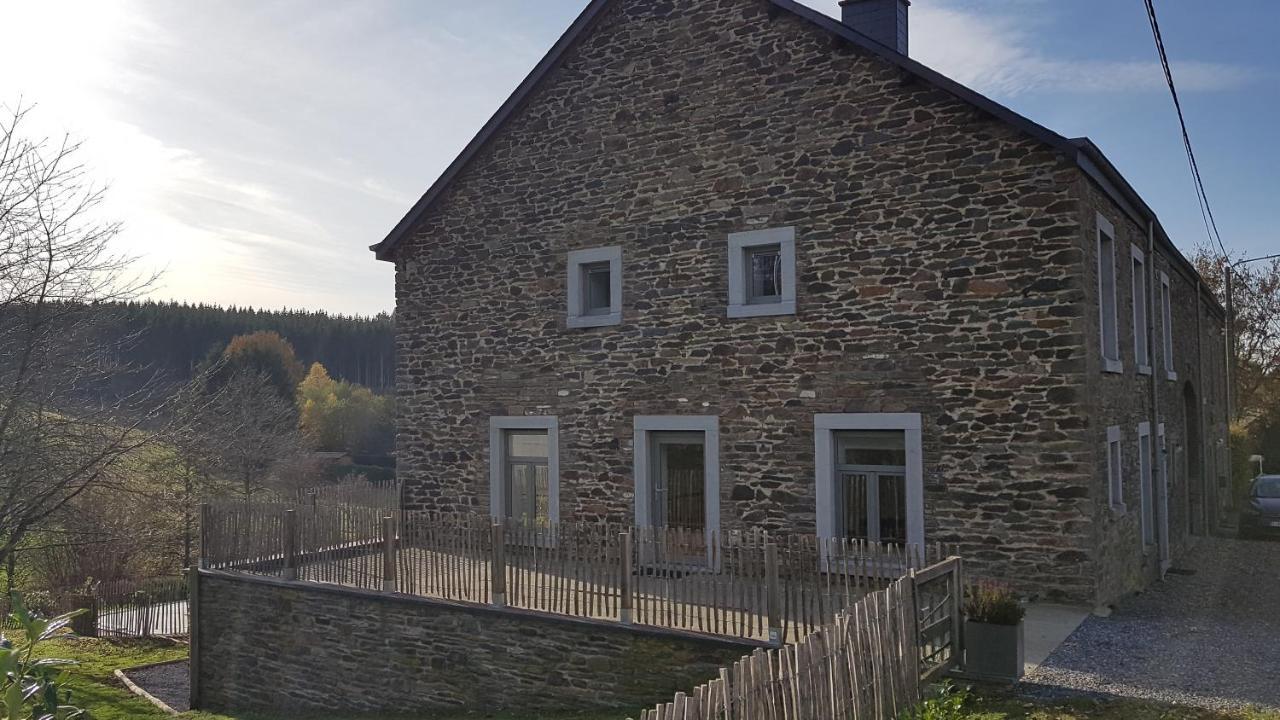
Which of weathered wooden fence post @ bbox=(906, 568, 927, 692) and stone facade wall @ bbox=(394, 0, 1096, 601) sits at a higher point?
stone facade wall @ bbox=(394, 0, 1096, 601)

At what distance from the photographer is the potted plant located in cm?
837

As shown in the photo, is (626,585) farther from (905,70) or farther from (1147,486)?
(1147,486)

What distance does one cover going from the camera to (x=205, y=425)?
20.6m

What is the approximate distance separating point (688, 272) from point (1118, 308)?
6.20 meters

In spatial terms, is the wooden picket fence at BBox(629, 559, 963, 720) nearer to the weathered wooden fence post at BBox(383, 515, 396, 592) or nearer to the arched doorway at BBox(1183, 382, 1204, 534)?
the weathered wooden fence post at BBox(383, 515, 396, 592)

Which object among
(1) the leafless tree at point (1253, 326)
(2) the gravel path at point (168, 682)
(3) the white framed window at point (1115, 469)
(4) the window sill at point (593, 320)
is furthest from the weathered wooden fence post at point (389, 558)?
(1) the leafless tree at point (1253, 326)

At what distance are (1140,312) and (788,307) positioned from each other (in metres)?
6.45

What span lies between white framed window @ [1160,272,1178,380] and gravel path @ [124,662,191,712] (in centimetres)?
1773

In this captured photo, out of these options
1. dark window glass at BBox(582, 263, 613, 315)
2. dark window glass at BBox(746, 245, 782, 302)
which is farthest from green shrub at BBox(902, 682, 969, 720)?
dark window glass at BBox(582, 263, 613, 315)

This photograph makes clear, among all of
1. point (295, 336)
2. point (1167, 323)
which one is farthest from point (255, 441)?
point (295, 336)

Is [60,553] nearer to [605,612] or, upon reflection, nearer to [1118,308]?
[605,612]

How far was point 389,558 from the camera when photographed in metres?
12.1

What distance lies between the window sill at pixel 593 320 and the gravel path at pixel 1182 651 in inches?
301

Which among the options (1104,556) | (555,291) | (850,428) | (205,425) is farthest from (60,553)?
(1104,556)
